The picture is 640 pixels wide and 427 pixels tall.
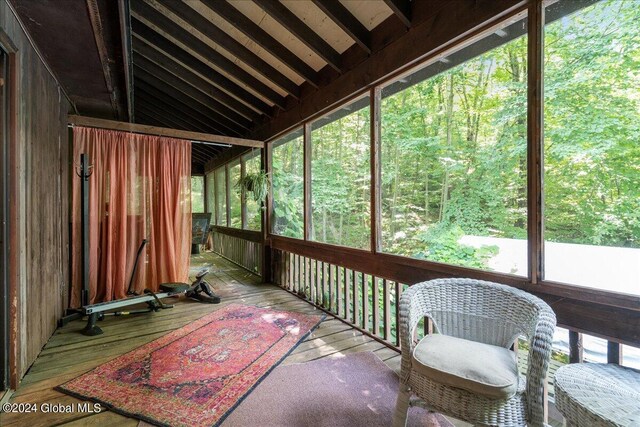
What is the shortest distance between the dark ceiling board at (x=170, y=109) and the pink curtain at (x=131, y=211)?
2.01 m

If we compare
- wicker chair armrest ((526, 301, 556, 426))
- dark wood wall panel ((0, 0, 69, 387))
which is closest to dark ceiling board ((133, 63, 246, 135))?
dark wood wall panel ((0, 0, 69, 387))

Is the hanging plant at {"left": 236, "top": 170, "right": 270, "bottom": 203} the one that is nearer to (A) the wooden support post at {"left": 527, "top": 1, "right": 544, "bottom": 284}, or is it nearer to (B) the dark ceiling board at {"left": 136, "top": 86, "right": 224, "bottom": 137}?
(B) the dark ceiling board at {"left": 136, "top": 86, "right": 224, "bottom": 137}

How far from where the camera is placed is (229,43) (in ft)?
10.2

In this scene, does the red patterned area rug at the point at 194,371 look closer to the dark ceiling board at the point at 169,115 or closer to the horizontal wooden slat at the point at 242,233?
the horizontal wooden slat at the point at 242,233

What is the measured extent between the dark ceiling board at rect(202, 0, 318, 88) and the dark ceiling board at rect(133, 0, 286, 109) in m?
0.79

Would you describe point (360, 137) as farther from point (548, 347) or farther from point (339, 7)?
point (548, 347)

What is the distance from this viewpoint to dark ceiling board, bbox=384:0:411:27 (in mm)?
2129

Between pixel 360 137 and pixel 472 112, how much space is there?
4.24ft

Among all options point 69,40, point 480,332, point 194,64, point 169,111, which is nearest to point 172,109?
point 169,111

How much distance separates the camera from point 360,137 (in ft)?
10.7

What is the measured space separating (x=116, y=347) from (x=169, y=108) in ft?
16.1

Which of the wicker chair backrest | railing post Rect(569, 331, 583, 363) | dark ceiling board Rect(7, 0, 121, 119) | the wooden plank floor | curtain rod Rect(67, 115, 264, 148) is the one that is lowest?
the wooden plank floor

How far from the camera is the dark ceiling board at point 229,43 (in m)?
2.79

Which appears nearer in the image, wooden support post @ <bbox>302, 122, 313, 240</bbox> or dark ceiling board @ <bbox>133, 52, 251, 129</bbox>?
wooden support post @ <bbox>302, 122, 313, 240</bbox>
